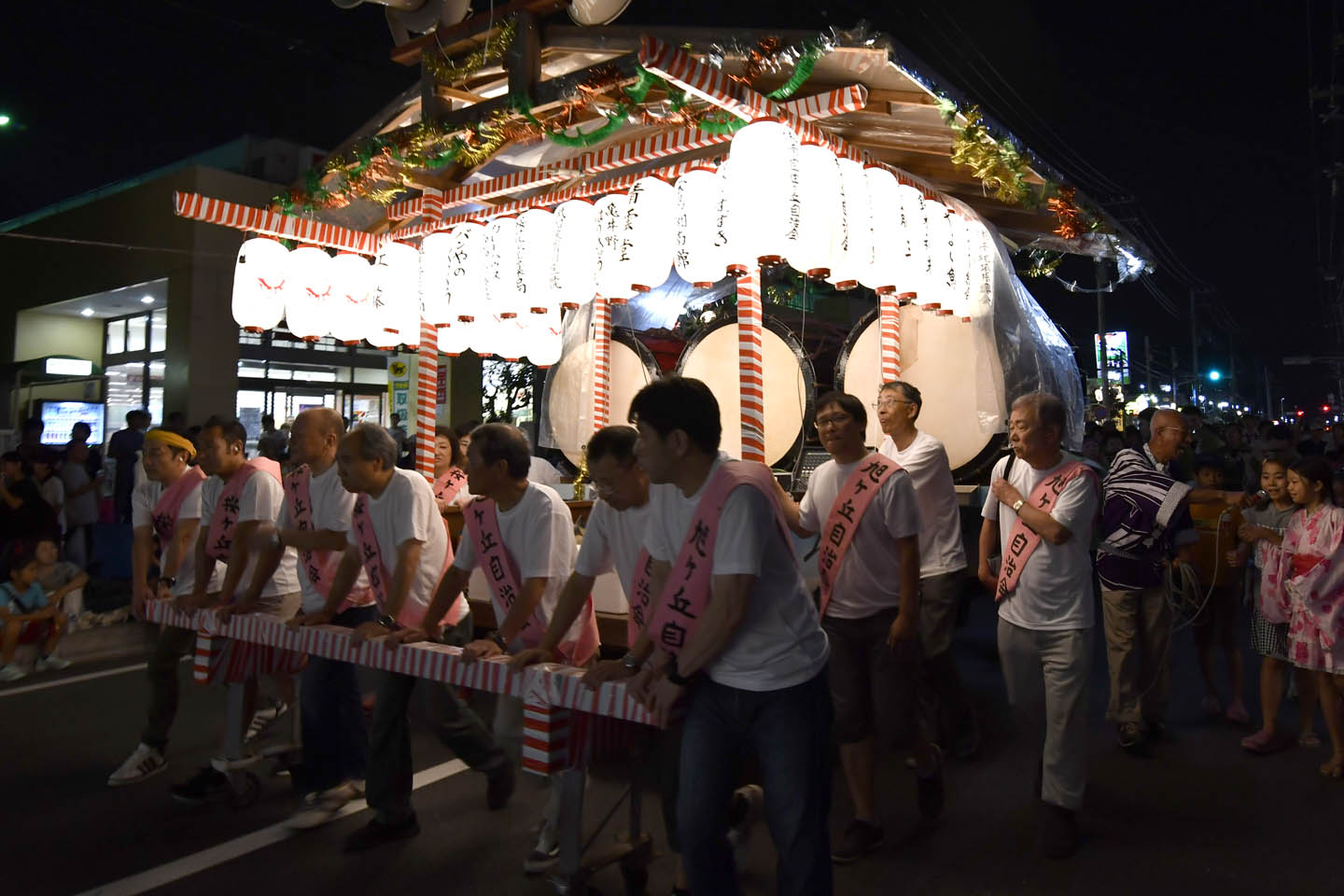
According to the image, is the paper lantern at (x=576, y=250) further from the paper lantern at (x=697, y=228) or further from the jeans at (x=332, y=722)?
the jeans at (x=332, y=722)

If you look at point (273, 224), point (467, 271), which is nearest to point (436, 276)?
point (467, 271)

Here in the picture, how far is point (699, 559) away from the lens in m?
2.65

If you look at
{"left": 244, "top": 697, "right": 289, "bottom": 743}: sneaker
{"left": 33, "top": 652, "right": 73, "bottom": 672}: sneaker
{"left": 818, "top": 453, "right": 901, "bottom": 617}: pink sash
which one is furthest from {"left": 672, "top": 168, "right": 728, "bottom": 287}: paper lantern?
{"left": 33, "top": 652, "right": 73, "bottom": 672}: sneaker

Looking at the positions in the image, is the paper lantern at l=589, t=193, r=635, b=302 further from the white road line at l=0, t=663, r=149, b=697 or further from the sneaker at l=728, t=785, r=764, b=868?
the white road line at l=0, t=663, r=149, b=697

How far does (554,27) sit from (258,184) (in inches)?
567

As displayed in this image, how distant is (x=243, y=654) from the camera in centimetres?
467

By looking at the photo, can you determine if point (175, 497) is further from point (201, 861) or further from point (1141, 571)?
point (1141, 571)

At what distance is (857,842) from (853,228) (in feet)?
13.0

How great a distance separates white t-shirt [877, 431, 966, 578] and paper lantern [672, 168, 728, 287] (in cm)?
193

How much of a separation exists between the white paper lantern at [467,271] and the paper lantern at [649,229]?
1707mm

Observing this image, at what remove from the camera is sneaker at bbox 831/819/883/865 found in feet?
12.8

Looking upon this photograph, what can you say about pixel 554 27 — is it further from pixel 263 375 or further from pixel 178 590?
pixel 263 375

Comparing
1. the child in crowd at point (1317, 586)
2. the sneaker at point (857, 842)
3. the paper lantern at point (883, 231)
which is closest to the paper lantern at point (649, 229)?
the paper lantern at point (883, 231)

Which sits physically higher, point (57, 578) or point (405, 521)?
point (405, 521)
